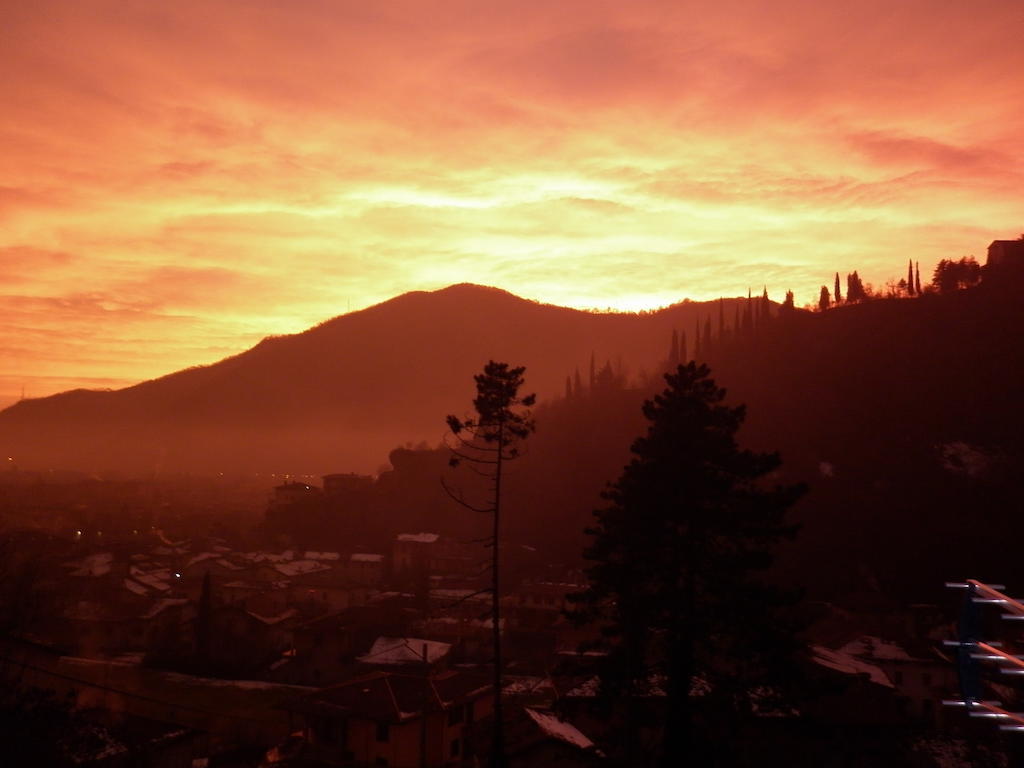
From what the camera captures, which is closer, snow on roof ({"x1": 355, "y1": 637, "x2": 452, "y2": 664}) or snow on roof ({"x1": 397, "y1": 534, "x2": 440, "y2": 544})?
snow on roof ({"x1": 355, "y1": 637, "x2": 452, "y2": 664})

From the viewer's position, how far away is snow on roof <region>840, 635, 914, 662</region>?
39094mm

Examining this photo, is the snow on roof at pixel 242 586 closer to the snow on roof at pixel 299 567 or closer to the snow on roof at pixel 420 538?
the snow on roof at pixel 299 567

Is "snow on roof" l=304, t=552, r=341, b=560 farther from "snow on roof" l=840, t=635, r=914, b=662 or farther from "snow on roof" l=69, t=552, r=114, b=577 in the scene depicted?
"snow on roof" l=840, t=635, r=914, b=662

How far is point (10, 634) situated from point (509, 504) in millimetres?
65310

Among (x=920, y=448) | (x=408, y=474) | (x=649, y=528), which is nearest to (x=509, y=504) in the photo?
(x=408, y=474)

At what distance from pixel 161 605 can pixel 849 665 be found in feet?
132

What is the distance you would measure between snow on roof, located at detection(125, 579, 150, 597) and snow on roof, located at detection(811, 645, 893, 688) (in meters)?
43.5

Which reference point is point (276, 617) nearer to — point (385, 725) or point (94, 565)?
point (94, 565)

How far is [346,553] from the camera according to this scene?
261 ft

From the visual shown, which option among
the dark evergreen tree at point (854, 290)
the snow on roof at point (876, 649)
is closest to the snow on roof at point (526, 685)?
the snow on roof at point (876, 649)

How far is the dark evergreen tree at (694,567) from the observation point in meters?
16.1

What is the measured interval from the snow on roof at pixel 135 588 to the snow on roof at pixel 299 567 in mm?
11253

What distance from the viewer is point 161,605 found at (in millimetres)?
53312

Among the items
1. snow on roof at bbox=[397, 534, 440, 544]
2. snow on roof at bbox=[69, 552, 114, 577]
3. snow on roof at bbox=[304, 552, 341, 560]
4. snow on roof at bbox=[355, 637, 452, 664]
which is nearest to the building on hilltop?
snow on roof at bbox=[397, 534, 440, 544]
